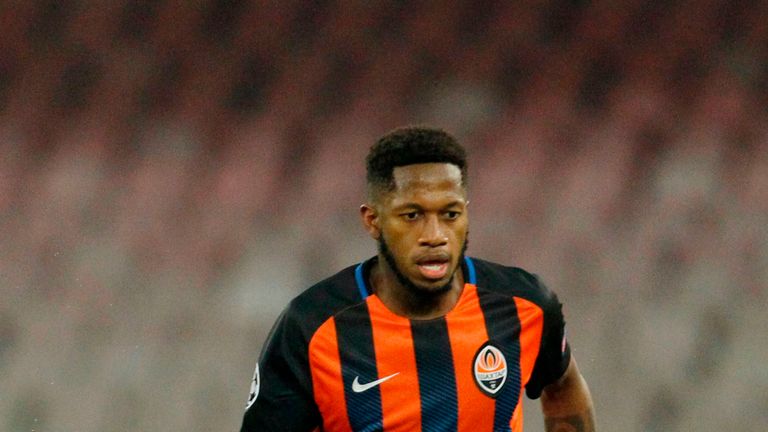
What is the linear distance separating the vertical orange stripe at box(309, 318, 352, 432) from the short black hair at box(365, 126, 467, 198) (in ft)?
0.95

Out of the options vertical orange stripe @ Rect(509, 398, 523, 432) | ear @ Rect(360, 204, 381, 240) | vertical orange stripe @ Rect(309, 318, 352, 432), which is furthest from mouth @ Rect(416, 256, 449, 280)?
vertical orange stripe @ Rect(509, 398, 523, 432)

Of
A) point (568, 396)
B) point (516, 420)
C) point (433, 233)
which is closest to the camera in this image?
point (433, 233)

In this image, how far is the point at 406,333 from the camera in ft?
7.38

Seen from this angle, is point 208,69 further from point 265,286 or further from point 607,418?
point 607,418

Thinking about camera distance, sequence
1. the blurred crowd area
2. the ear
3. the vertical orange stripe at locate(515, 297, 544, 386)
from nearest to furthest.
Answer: the ear
the vertical orange stripe at locate(515, 297, 544, 386)
the blurred crowd area

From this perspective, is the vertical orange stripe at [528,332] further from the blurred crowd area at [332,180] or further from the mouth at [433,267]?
the blurred crowd area at [332,180]

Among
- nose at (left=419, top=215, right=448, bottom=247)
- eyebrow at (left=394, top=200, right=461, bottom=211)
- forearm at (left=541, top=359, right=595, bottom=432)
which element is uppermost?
eyebrow at (left=394, top=200, right=461, bottom=211)

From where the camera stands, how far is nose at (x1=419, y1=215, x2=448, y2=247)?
6.97 feet

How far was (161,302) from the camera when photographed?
3305mm

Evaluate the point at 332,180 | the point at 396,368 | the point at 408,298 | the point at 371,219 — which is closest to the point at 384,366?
the point at 396,368

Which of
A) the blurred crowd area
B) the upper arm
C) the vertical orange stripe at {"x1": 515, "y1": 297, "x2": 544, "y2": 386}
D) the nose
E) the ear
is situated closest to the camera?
the nose

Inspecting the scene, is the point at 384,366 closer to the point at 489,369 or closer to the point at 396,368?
the point at 396,368

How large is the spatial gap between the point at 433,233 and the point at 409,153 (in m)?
0.16

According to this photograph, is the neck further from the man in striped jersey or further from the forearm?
the forearm
